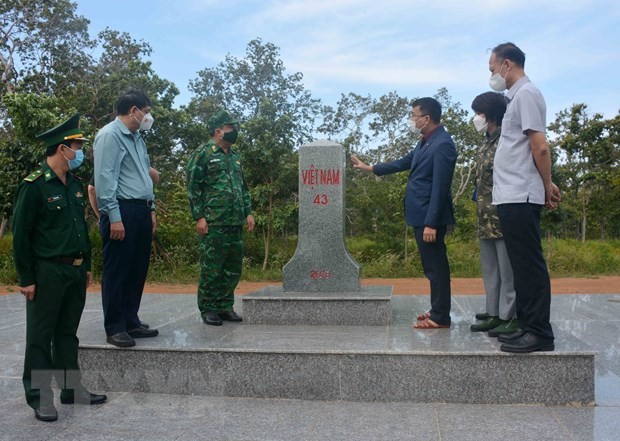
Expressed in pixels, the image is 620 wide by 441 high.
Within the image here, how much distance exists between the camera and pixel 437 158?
4414 millimetres

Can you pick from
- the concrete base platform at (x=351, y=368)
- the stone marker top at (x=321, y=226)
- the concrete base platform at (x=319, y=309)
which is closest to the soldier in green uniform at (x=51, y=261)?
the concrete base platform at (x=351, y=368)

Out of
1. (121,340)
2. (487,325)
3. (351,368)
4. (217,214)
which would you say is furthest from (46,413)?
(487,325)

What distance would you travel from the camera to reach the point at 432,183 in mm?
4449

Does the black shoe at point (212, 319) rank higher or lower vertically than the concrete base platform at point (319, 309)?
lower

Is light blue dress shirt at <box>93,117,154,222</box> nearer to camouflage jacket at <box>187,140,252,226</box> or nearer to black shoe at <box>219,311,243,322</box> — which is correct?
camouflage jacket at <box>187,140,252,226</box>

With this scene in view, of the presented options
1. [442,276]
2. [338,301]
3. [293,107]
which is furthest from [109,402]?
[293,107]

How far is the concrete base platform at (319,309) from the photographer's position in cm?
482

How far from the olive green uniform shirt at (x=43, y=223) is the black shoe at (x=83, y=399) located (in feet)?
2.73

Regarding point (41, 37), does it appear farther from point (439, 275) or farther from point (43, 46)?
point (439, 275)

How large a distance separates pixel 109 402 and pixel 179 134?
1196 centimetres

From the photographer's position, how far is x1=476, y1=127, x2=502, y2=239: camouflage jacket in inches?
166

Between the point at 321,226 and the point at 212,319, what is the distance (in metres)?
1.35

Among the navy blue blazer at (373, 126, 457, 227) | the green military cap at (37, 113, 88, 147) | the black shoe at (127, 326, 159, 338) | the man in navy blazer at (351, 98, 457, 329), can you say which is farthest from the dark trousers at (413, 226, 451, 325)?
the green military cap at (37, 113, 88, 147)

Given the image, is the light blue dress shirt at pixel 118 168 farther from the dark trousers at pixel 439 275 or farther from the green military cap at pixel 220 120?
the dark trousers at pixel 439 275
